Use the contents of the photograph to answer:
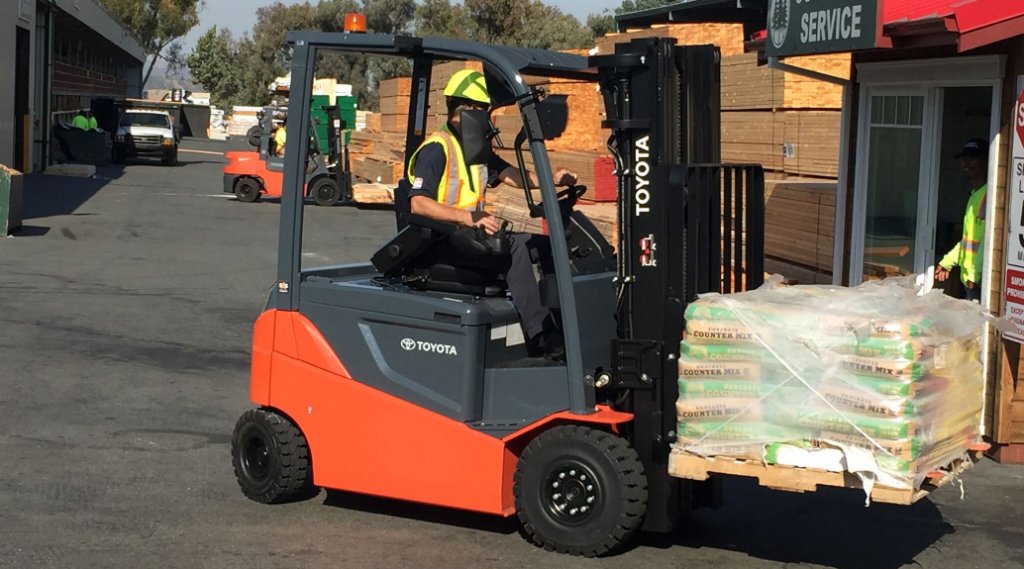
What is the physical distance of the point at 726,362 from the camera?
548cm

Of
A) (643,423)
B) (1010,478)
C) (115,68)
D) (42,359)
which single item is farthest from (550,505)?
(115,68)

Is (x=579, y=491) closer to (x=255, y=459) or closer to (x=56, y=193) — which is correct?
(x=255, y=459)

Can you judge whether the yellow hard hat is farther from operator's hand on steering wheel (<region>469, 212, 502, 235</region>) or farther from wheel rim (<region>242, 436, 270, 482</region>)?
wheel rim (<region>242, 436, 270, 482</region>)

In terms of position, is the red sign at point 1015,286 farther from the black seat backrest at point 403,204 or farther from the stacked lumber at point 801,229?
the black seat backrest at point 403,204

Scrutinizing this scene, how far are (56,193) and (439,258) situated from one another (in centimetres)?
2506

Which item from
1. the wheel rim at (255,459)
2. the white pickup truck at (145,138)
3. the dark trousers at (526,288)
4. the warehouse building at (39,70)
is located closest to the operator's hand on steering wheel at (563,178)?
the dark trousers at (526,288)

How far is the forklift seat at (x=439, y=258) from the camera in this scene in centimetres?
619

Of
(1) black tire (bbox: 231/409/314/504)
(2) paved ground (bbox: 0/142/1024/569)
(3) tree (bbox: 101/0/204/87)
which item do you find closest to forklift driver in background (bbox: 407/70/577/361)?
(2) paved ground (bbox: 0/142/1024/569)

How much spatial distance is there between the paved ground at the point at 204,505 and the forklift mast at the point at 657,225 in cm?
68

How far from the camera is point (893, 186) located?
9.75 metres

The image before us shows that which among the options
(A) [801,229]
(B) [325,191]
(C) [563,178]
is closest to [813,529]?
(C) [563,178]

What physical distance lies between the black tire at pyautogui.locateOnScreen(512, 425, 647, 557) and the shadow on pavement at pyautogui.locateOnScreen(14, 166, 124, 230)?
16.6 m

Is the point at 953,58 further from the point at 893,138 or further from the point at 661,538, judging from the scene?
the point at 661,538

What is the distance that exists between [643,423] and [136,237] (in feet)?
53.5
